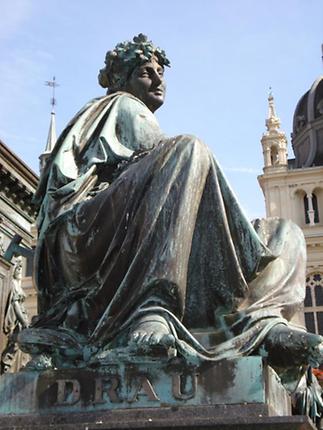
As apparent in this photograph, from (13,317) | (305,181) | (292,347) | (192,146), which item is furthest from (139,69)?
(305,181)

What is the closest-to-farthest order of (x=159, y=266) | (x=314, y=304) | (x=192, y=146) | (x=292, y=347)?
(x=292, y=347)
(x=159, y=266)
(x=192, y=146)
(x=314, y=304)

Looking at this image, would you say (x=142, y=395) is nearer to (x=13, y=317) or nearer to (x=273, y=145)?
(x=13, y=317)

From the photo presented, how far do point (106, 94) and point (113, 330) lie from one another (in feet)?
6.04

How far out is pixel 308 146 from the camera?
2163 inches

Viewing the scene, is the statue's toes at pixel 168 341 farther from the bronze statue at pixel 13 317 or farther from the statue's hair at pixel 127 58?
the bronze statue at pixel 13 317

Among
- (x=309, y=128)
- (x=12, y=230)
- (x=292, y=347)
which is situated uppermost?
(x=309, y=128)

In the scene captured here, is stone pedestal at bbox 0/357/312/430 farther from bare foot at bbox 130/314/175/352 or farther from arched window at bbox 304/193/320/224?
arched window at bbox 304/193/320/224

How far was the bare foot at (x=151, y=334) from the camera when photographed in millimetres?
2971

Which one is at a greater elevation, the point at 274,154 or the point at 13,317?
the point at 274,154

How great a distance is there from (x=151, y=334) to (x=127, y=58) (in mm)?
2002

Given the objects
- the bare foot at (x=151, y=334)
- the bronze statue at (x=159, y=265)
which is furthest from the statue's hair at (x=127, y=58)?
the bare foot at (x=151, y=334)

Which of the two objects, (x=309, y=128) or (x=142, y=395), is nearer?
(x=142, y=395)

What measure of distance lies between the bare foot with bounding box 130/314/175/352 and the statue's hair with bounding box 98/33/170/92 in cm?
186

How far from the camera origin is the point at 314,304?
4291cm
